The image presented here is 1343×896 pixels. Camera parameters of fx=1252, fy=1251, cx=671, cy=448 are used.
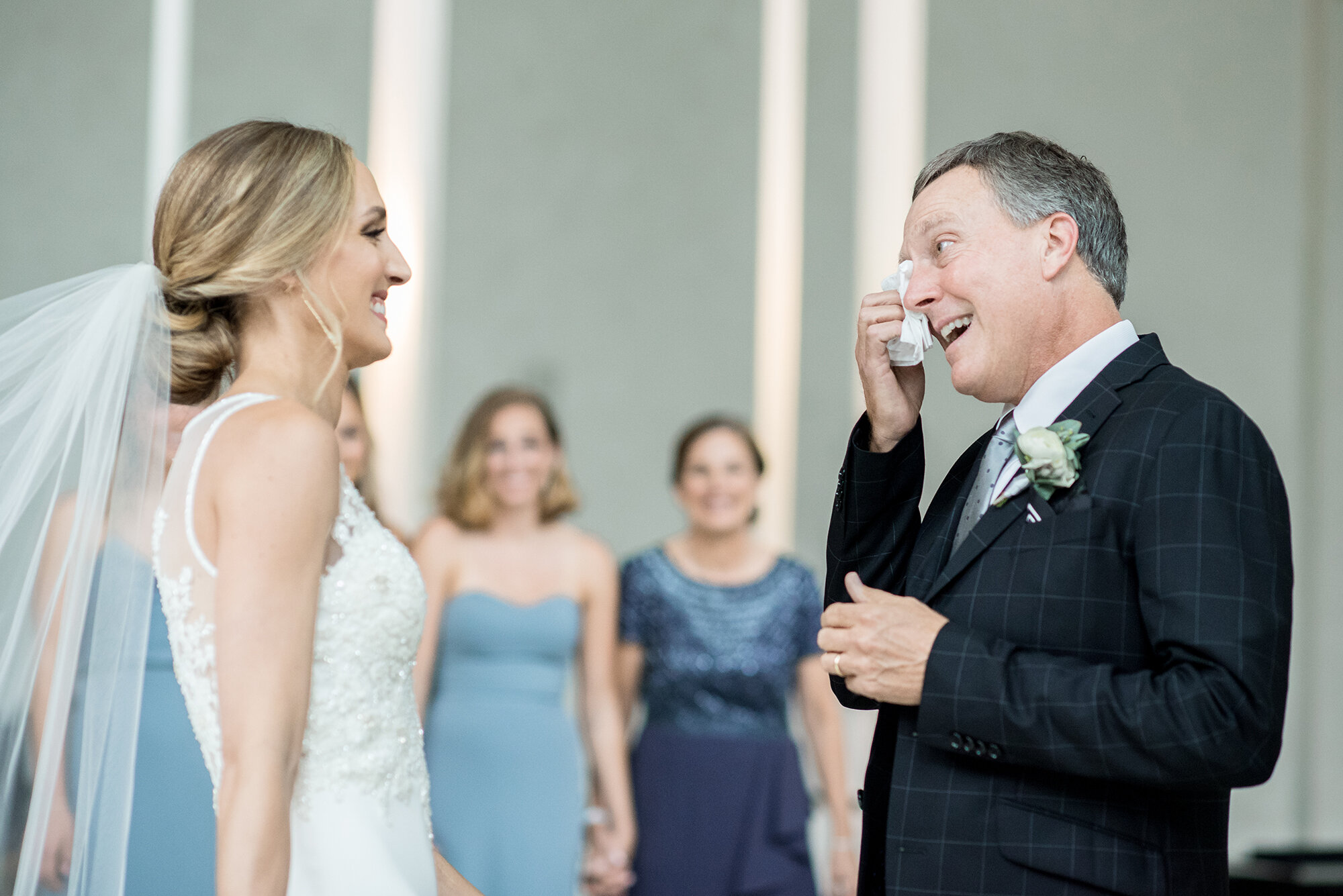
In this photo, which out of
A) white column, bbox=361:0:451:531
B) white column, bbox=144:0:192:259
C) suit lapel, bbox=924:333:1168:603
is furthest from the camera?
white column, bbox=361:0:451:531

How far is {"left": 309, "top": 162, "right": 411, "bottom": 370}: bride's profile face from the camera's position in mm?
1627

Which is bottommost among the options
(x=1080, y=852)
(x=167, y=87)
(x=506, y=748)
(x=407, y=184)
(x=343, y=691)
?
(x=506, y=748)

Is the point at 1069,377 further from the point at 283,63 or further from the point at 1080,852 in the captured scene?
the point at 283,63

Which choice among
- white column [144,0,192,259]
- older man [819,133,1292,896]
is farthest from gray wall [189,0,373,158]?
older man [819,133,1292,896]

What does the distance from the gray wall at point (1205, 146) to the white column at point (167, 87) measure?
3506 mm

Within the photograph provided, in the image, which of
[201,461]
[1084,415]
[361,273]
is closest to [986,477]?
[1084,415]

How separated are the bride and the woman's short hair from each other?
9.47 feet

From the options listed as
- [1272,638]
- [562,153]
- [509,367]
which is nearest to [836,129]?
[562,153]

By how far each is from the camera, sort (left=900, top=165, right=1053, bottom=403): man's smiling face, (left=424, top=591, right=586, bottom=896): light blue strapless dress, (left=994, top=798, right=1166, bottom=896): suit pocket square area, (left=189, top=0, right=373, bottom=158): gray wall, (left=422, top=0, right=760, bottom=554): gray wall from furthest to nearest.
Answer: (left=422, top=0, right=760, bottom=554): gray wall < (left=189, top=0, right=373, bottom=158): gray wall < (left=424, top=591, right=586, bottom=896): light blue strapless dress < (left=900, top=165, right=1053, bottom=403): man's smiling face < (left=994, top=798, right=1166, bottom=896): suit pocket square area

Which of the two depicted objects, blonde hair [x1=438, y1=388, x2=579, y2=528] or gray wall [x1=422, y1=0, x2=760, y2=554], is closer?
blonde hair [x1=438, y1=388, x2=579, y2=528]

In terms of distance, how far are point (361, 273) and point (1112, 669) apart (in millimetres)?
1065

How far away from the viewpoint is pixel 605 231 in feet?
19.9

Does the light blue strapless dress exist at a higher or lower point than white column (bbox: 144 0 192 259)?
lower

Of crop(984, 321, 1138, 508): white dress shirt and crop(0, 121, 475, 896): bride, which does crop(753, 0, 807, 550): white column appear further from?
crop(0, 121, 475, 896): bride
